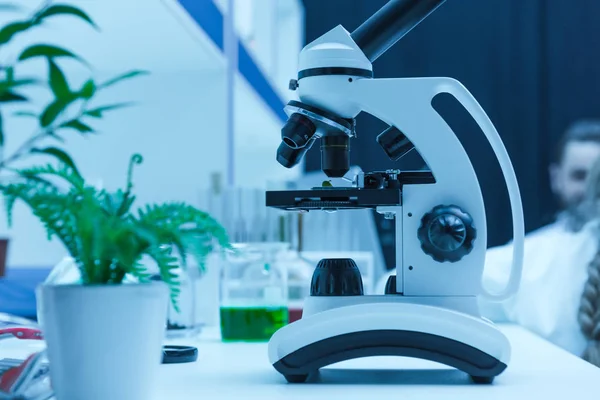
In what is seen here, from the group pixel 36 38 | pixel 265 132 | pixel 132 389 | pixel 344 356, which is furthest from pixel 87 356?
pixel 265 132

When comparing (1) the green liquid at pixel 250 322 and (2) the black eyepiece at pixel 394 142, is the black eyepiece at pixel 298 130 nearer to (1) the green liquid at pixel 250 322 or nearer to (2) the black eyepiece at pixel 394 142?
(2) the black eyepiece at pixel 394 142

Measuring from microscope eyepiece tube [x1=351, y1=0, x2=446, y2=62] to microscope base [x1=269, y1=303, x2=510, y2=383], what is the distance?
31cm

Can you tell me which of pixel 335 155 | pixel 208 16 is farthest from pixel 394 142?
pixel 208 16

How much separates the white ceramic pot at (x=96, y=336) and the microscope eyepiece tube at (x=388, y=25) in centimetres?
46

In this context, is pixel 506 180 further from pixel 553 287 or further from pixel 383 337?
pixel 553 287

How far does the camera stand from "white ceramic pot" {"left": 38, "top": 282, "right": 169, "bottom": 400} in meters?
0.51

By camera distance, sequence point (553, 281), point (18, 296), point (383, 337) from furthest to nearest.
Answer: point (553, 281) → point (18, 296) → point (383, 337)

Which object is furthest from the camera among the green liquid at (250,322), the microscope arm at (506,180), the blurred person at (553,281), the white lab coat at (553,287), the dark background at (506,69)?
the dark background at (506,69)

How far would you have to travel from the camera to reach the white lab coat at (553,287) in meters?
1.60

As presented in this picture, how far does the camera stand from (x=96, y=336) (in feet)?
1.69

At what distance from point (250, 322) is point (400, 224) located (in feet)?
1.29

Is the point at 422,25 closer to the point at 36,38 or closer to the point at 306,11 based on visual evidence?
the point at 306,11

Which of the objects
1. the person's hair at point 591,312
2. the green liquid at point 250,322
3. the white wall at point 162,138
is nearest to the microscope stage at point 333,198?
the green liquid at point 250,322

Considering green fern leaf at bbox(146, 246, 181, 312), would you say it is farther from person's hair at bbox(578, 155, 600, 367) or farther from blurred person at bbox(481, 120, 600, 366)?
person's hair at bbox(578, 155, 600, 367)
